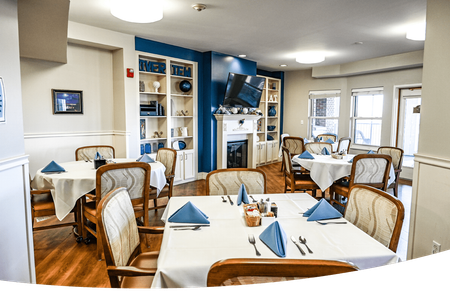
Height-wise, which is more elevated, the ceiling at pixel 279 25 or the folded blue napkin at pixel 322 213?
the ceiling at pixel 279 25

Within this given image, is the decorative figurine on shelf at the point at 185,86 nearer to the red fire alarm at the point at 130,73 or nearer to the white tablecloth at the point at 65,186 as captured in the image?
the red fire alarm at the point at 130,73

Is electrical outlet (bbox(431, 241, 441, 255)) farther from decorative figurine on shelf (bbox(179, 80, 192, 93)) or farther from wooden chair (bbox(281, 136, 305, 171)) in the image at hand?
decorative figurine on shelf (bbox(179, 80, 192, 93))

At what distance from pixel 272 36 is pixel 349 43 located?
4.59ft

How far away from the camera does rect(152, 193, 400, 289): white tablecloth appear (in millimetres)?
1160

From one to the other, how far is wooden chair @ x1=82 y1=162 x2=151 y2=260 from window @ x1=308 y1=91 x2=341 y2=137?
6096 mm

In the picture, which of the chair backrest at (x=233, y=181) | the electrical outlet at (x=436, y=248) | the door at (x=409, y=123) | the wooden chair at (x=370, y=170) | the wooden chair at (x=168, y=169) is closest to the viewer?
the electrical outlet at (x=436, y=248)

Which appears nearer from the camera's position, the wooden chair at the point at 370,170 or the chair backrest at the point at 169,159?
the wooden chair at the point at 370,170

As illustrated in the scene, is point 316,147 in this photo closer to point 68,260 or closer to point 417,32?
point 417,32

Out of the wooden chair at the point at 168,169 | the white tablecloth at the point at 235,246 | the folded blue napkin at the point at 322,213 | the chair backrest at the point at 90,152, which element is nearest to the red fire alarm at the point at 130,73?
the chair backrest at the point at 90,152

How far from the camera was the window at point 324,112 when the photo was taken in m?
7.47

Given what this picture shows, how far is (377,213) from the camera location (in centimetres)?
161

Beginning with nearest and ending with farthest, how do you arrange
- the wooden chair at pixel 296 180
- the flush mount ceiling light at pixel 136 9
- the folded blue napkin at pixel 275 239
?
the folded blue napkin at pixel 275 239
the flush mount ceiling light at pixel 136 9
the wooden chair at pixel 296 180

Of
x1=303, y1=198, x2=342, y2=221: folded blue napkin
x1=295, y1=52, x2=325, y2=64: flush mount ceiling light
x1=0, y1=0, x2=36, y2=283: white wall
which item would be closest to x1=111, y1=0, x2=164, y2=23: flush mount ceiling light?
x1=0, y1=0, x2=36, y2=283: white wall

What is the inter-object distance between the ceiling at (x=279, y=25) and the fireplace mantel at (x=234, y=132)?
137 centimetres
